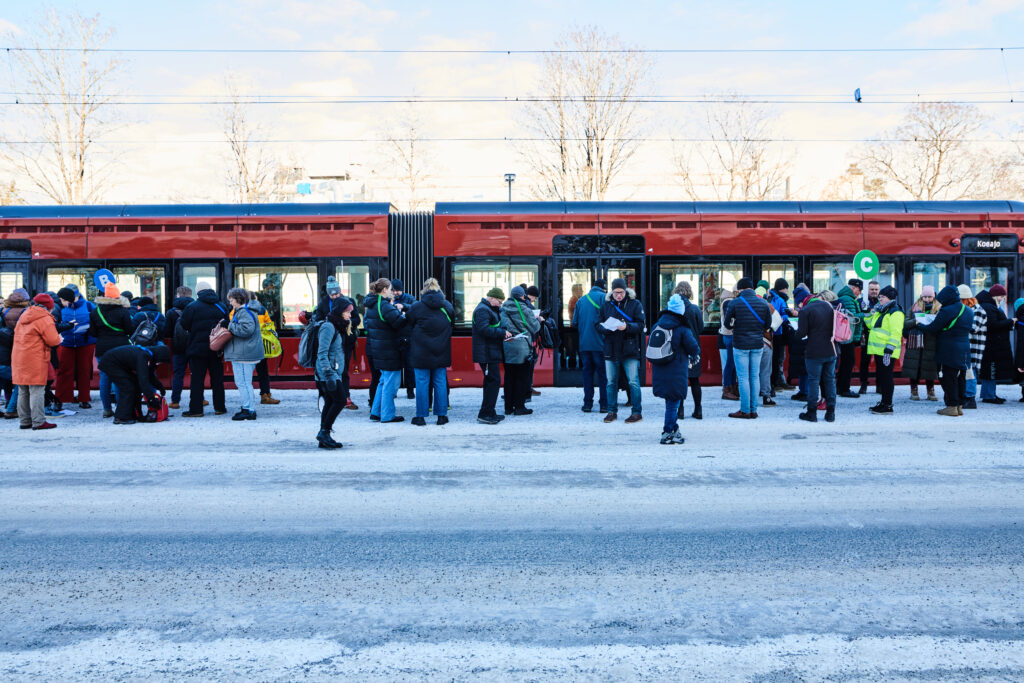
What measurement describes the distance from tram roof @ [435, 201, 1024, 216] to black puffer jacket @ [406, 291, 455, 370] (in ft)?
14.2

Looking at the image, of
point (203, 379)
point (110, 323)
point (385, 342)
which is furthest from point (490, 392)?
point (110, 323)

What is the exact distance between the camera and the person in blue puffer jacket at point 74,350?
11.8 meters

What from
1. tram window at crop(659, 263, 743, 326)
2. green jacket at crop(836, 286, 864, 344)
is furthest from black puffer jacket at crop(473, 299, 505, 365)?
green jacket at crop(836, 286, 864, 344)

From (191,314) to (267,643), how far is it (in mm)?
8389

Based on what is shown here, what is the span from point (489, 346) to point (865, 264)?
290 inches

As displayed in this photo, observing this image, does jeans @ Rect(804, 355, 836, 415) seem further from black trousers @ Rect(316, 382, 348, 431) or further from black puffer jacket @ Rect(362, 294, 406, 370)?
black trousers @ Rect(316, 382, 348, 431)

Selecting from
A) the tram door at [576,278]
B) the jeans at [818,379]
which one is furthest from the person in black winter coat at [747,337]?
the tram door at [576,278]

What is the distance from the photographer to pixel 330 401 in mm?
8547

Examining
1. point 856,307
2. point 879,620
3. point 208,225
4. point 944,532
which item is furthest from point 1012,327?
point 208,225

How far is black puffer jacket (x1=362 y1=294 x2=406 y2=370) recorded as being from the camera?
1032 cm

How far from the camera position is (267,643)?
3.72 metres

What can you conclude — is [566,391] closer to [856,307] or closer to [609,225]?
[609,225]

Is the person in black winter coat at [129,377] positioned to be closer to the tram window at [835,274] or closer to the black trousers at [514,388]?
the black trousers at [514,388]

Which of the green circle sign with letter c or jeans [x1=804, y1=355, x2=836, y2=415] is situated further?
the green circle sign with letter c
